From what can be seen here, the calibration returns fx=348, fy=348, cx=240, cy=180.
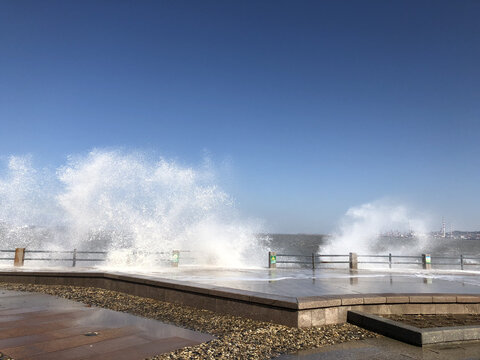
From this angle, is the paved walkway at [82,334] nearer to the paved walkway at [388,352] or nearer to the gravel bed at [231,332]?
the gravel bed at [231,332]

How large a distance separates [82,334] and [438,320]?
6.32m

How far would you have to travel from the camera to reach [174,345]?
16.3 feet

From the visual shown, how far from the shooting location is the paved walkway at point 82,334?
4586 millimetres

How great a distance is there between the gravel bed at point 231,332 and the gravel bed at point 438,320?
1.00 meters

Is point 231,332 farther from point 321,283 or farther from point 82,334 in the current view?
point 321,283

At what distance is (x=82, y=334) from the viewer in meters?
5.42

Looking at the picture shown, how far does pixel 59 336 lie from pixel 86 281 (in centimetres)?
575

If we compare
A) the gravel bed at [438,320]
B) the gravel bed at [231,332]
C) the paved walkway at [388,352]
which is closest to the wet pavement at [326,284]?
the gravel bed at [231,332]

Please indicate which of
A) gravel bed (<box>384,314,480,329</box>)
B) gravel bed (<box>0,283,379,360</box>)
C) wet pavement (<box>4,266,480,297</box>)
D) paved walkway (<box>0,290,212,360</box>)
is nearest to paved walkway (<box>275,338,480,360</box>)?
gravel bed (<box>0,283,379,360</box>)

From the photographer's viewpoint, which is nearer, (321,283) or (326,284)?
(326,284)

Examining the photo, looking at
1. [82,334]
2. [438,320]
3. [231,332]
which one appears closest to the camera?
[82,334]

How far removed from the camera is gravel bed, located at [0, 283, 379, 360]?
4.73 meters

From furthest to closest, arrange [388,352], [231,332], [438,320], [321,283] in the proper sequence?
[321,283] < [438,320] < [231,332] < [388,352]

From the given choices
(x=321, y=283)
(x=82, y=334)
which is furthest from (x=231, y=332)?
(x=321, y=283)
